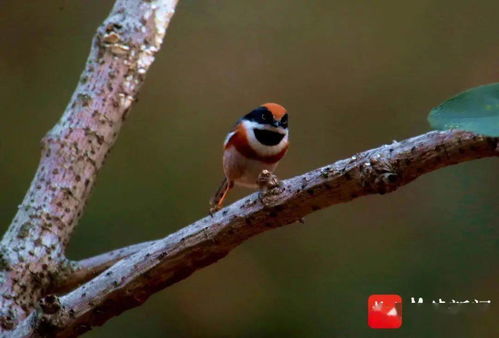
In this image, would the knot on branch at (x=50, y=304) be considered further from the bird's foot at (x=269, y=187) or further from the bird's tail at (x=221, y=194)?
the bird's tail at (x=221, y=194)

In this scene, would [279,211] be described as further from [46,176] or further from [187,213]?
[187,213]

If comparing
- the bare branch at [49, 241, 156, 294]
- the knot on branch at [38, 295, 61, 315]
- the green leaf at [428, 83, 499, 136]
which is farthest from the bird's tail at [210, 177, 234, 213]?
the green leaf at [428, 83, 499, 136]

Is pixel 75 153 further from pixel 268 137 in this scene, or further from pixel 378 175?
pixel 378 175

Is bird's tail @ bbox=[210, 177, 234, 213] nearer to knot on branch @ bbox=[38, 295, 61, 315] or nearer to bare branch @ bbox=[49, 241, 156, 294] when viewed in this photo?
bare branch @ bbox=[49, 241, 156, 294]

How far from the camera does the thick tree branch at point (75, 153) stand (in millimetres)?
1545

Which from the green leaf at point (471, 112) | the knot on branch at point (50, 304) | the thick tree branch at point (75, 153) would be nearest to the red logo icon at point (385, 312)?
the thick tree branch at point (75, 153)

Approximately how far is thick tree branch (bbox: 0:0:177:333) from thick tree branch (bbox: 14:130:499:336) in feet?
0.66

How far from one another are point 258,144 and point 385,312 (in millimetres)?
733

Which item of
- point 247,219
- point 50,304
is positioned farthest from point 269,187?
point 50,304

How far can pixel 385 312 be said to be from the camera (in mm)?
2115

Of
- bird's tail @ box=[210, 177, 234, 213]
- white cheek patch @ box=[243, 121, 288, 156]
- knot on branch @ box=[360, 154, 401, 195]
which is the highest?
white cheek patch @ box=[243, 121, 288, 156]

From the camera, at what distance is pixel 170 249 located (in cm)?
129

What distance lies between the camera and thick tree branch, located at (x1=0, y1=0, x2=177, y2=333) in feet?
5.07

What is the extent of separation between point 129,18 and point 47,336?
76cm
